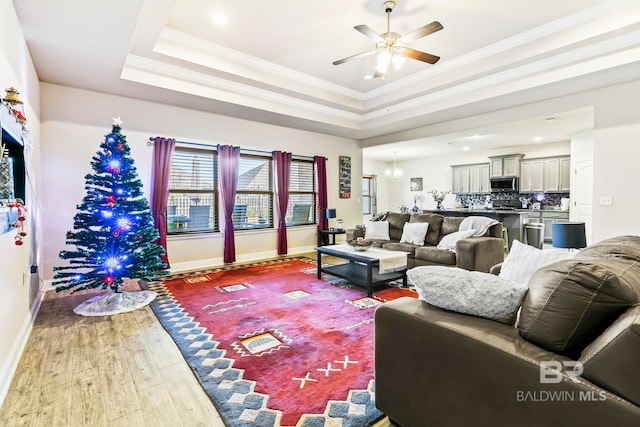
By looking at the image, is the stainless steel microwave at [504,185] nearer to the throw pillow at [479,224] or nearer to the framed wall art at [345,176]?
A: the framed wall art at [345,176]

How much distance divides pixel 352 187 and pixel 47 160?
18.7 ft

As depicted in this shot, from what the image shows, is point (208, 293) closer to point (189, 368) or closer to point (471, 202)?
point (189, 368)

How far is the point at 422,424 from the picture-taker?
4.58ft

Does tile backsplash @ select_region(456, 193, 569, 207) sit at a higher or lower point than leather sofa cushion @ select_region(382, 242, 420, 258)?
higher

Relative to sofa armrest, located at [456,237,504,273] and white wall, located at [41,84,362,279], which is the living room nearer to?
white wall, located at [41,84,362,279]

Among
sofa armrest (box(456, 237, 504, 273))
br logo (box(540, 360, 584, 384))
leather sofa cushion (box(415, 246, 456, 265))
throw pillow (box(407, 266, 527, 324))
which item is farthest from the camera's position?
leather sofa cushion (box(415, 246, 456, 265))

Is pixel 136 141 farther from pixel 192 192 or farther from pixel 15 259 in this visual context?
pixel 15 259

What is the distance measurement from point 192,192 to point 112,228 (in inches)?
80.0

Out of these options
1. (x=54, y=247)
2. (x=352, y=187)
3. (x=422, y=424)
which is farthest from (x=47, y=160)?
(x=352, y=187)

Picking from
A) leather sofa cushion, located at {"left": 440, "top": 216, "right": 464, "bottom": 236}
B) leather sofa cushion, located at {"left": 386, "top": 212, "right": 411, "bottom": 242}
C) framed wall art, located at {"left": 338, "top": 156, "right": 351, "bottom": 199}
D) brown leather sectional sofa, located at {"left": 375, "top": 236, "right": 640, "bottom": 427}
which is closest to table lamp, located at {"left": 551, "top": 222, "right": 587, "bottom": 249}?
brown leather sectional sofa, located at {"left": 375, "top": 236, "right": 640, "bottom": 427}

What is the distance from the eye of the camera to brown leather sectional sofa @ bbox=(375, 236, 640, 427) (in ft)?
3.05

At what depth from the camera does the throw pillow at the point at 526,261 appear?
73.2 inches

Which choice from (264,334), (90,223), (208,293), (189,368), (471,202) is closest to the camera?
(189,368)

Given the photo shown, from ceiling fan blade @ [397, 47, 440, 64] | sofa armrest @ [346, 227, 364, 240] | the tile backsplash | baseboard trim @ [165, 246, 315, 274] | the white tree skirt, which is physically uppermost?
ceiling fan blade @ [397, 47, 440, 64]
